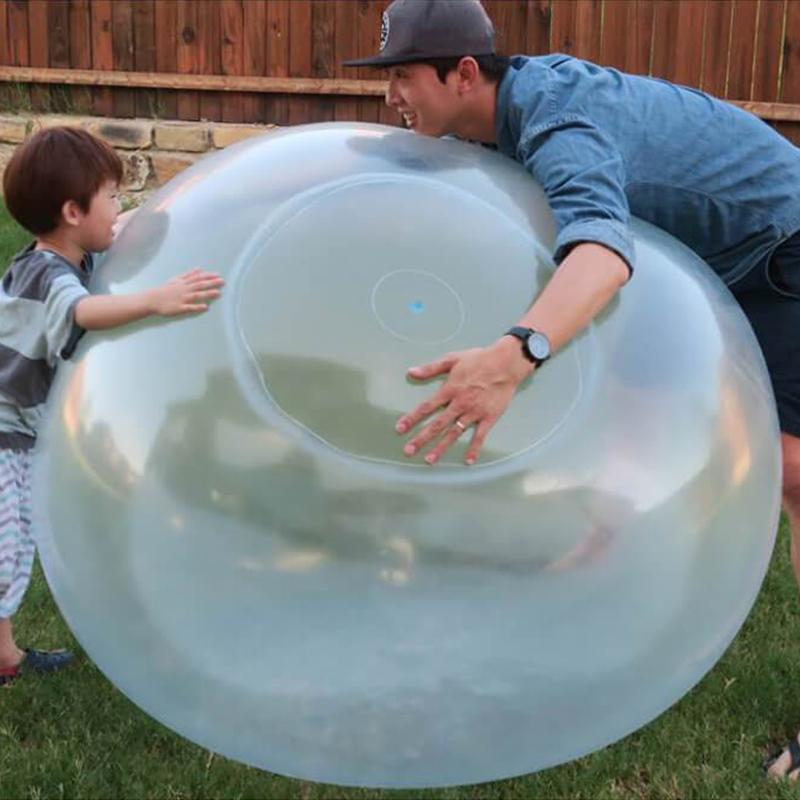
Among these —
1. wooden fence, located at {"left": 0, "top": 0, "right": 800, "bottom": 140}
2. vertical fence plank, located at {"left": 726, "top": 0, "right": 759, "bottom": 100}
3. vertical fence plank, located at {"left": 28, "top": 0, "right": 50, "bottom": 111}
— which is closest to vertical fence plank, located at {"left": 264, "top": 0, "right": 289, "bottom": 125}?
wooden fence, located at {"left": 0, "top": 0, "right": 800, "bottom": 140}

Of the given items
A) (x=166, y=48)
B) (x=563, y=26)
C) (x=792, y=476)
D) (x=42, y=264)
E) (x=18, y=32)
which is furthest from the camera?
(x=18, y=32)

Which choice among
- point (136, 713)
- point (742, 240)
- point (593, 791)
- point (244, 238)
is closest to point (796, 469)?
point (742, 240)

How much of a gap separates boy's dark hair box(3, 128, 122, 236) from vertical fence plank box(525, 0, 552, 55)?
195 inches

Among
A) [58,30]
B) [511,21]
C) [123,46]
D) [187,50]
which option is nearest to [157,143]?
[187,50]

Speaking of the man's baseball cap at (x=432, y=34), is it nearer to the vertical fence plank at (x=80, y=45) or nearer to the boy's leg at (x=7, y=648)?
the boy's leg at (x=7, y=648)

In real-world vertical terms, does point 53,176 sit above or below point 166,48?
above

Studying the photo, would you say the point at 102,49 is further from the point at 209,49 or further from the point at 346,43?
the point at 346,43

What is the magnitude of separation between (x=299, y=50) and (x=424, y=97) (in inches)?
207

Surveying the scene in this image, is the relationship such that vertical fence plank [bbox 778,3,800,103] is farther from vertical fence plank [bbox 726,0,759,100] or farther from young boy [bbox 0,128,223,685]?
young boy [bbox 0,128,223,685]

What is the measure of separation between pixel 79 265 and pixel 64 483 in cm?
75

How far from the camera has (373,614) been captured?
6.35ft

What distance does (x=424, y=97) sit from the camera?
2.57 m

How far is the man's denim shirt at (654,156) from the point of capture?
7.65 ft

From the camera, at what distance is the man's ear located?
2519 millimetres
